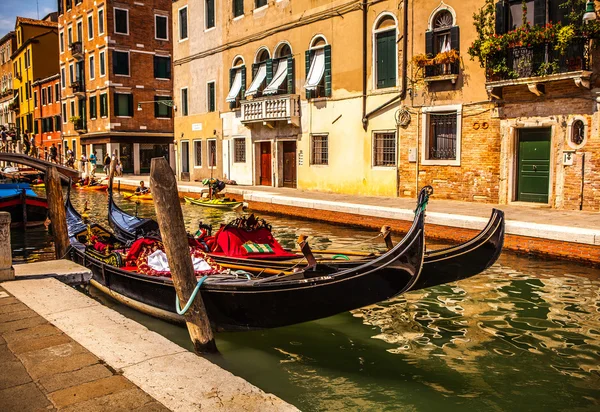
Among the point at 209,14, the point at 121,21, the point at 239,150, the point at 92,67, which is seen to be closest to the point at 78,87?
the point at 92,67

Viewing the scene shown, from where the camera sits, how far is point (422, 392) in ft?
14.1

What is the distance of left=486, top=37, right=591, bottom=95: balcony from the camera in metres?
10.8

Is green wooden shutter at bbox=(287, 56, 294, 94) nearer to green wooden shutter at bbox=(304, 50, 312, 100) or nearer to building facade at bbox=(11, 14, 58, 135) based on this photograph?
green wooden shutter at bbox=(304, 50, 312, 100)

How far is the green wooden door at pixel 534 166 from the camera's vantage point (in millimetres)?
12086

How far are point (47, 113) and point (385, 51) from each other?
30.9m

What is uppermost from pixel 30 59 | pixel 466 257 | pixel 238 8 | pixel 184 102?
pixel 30 59

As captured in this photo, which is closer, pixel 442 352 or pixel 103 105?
pixel 442 352

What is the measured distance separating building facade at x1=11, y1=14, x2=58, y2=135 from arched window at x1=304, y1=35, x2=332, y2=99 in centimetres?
3050

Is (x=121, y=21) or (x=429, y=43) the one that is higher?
(x=121, y=21)

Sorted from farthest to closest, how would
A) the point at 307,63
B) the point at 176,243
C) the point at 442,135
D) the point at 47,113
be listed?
the point at 47,113 < the point at 307,63 < the point at 442,135 < the point at 176,243

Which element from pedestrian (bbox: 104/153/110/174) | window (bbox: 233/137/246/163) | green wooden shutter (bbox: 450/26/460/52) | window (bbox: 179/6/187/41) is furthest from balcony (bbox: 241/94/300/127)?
pedestrian (bbox: 104/153/110/174)

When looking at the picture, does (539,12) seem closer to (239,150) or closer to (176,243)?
(176,243)

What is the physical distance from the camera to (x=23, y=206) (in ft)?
47.6

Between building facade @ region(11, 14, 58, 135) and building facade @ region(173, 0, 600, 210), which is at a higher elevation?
building facade @ region(11, 14, 58, 135)
